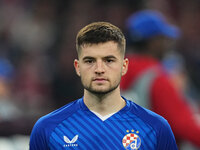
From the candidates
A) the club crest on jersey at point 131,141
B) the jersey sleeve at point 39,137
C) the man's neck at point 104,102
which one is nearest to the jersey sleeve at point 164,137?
the club crest on jersey at point 131,141

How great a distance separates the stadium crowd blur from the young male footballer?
5.62 metres

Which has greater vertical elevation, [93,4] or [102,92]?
[93,4]

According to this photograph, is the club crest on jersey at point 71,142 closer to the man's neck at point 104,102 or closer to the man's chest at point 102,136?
the man's chest at point 102,136

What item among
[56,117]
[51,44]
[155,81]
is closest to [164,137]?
[56,117]

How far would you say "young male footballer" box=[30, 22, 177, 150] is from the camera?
10.3 feet

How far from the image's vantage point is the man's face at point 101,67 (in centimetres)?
311

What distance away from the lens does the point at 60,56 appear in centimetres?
1204

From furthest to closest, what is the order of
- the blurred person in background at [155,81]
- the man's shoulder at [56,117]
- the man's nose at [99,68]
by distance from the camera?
the blurred person in background at [155,81] → the man's shoulder at [56,117] → the man's nose at [99,68]

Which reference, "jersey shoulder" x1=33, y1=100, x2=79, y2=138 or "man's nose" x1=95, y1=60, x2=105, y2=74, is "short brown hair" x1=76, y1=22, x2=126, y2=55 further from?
"jersey shoulder" x1=33, y1=100, x2=79, y2=138

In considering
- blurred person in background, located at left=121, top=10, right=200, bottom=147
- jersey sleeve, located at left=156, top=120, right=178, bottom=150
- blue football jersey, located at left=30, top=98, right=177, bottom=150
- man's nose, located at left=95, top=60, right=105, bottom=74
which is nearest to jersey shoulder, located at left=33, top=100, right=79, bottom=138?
blue football jersey, located at left=30, top=98, right=177, bottom=150

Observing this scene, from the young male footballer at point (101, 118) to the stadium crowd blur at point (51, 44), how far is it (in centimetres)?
562

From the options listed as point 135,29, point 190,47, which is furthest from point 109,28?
point 190,47

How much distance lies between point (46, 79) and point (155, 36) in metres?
6.79

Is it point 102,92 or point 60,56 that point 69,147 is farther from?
point 60,56
